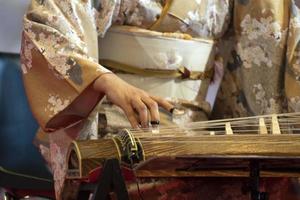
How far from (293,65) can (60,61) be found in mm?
623

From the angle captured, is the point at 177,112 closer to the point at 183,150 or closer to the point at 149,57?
the point at 149,57

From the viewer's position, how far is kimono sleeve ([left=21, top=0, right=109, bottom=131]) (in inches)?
45.8

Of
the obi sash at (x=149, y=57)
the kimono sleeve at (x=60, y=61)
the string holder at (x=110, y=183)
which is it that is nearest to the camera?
the string holder at (x=110, y=183)

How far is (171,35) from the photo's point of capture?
139 cm

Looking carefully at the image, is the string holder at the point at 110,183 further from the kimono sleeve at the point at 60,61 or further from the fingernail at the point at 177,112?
the fingernail at the point at 177,112

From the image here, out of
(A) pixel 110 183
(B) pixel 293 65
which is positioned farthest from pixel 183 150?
(B) pixel 293 65

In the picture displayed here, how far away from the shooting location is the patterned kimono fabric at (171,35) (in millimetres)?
1178

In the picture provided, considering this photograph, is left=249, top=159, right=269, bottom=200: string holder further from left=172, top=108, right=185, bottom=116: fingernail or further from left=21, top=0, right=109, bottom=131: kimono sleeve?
left=172, top=108, right=185, bottom=116: fingernail

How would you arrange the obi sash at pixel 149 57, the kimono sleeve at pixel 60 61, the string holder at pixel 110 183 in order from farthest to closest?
the obi sash at pixel 149 57 < the kimono sleeve at pixel 60 61 < the string holder at pixel 110 183

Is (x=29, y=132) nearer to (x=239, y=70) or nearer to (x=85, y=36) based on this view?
(x=85, y=36)

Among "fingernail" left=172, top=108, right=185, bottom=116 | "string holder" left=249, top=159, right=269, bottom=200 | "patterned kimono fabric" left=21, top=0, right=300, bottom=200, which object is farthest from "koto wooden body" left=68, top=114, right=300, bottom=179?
"fingernail" left=172, top=108, right=185, bottom=116

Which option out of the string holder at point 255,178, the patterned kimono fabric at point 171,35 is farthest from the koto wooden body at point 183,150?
the patterned kimono fabric at point 171,35

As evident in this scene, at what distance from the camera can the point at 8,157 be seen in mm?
→ 1534

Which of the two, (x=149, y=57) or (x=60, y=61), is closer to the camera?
(x=60, y=61)
